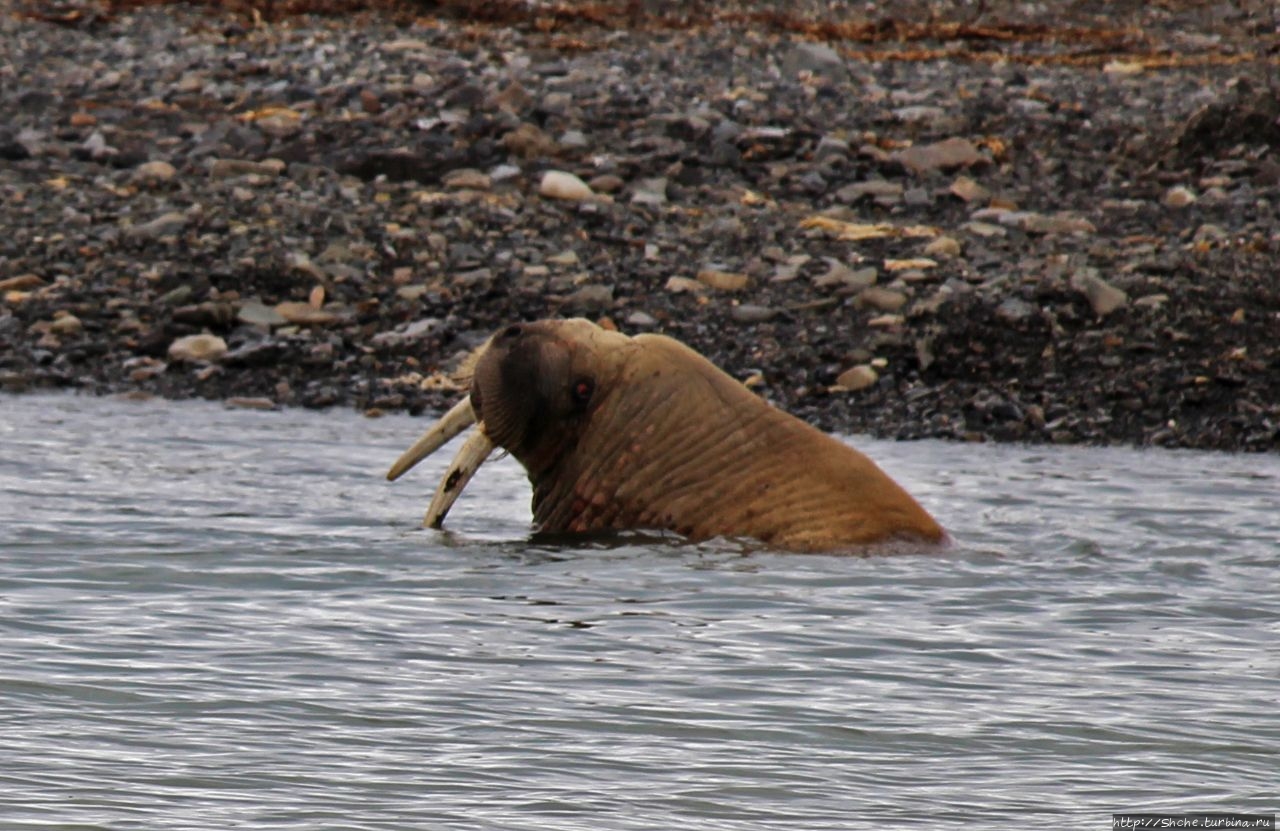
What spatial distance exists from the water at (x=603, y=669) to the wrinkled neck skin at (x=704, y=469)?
0.60 ft

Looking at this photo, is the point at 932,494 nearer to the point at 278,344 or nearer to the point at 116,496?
the point at 116,496

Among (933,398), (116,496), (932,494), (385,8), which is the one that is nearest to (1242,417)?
(933,398)

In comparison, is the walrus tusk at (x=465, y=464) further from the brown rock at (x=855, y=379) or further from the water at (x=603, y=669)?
the brown rock at (x=855, y=379)

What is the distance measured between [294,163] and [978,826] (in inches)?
524

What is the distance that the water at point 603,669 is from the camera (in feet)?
16.8

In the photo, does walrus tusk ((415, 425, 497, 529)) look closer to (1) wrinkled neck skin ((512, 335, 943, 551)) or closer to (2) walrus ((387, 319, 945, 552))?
(2) walrus ((387, 319, 945, 552))

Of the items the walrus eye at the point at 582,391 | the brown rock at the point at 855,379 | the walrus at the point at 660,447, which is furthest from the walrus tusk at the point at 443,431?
the brown rock at the point at 855,379

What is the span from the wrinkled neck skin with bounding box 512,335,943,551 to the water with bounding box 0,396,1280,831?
0.60 ft

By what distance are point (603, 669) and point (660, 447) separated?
7.41ft

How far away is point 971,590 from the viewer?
7816 mm

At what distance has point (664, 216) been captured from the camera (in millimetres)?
16359

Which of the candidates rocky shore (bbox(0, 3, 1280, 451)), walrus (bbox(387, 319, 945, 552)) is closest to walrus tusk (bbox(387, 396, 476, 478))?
walrus (bbox(387, 319, 945, 552))

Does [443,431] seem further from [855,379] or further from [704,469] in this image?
[855,379]

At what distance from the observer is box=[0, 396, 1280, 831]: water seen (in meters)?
5.12
